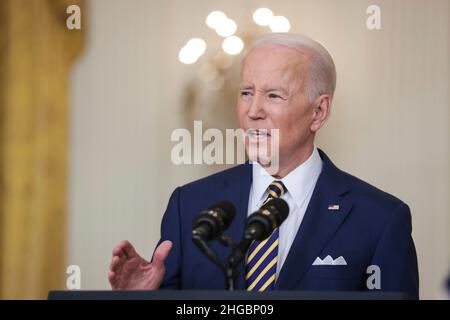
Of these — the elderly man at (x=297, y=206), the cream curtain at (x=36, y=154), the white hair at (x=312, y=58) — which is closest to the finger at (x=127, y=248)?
A: the elderly man at (x=297, y=206)

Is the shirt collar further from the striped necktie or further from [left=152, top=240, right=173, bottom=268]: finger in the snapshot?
[left=152, top=240, right=173, bottom=268]: finger

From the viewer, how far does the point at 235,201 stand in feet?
8.63

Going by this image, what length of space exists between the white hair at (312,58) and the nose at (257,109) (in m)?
0.16

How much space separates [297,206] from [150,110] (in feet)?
2.60

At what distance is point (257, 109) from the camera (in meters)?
2.65

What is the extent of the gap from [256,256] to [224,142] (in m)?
0.62

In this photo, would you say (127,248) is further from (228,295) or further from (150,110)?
(150,110)

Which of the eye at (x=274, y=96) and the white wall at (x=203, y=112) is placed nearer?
the eye at (x=274, y=96)

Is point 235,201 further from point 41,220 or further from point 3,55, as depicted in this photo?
point 3,55

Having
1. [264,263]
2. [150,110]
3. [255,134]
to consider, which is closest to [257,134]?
[255,134]

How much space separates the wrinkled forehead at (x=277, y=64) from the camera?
2.66m

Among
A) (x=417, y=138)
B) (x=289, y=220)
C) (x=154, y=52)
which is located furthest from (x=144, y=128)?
(x=417, y=138)

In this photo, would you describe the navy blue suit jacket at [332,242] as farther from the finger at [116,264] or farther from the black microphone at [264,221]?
the black microphone at [264,221]
